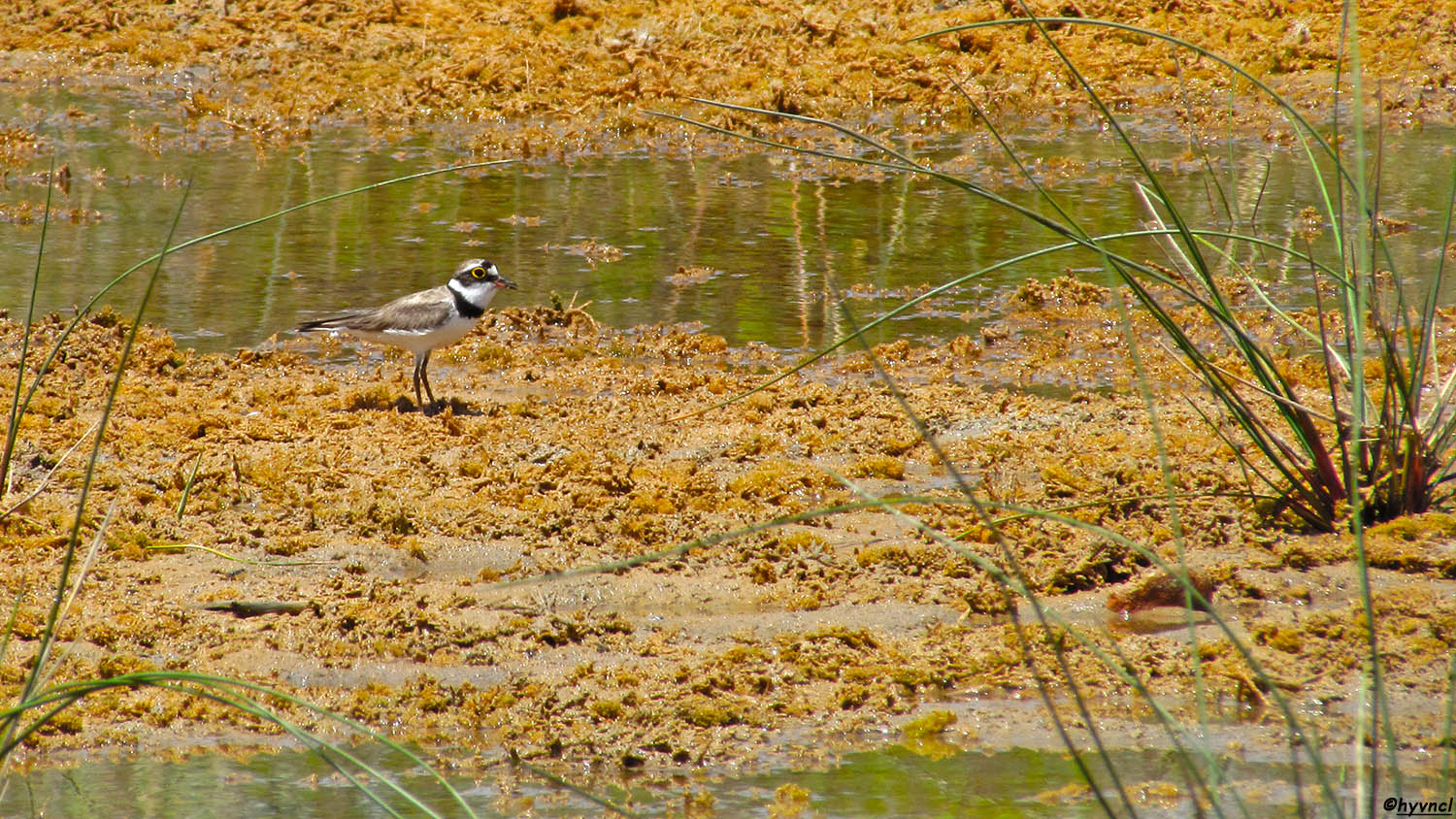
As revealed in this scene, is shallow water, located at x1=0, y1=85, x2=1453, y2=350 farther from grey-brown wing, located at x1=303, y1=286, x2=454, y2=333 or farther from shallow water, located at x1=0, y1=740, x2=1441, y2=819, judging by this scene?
shallow water, located at x1=0, y1=740, x2=1441, y2=819

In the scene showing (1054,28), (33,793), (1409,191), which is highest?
(1054,28)

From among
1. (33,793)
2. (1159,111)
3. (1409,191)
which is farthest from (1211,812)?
(1159,111)

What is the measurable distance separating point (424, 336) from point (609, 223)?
4.07m

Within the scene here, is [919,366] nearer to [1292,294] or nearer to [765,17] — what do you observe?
[1292,294]

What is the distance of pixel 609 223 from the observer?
11.4m

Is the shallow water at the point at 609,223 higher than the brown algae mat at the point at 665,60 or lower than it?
lower

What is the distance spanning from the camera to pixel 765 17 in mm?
17016

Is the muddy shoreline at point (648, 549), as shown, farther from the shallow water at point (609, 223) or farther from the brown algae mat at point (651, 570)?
the shallow water at point (609, 223)

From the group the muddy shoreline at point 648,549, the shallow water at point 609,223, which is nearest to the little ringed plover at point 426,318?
the muddy shoreline at point 648,549

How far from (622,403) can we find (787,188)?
18.9ft

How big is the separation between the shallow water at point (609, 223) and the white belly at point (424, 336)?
123 centimetres

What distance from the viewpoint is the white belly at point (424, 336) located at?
7492 millimetres

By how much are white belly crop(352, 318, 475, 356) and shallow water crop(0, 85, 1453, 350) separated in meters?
1.23

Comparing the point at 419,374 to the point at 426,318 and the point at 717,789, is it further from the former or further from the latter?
the point at 717,789
